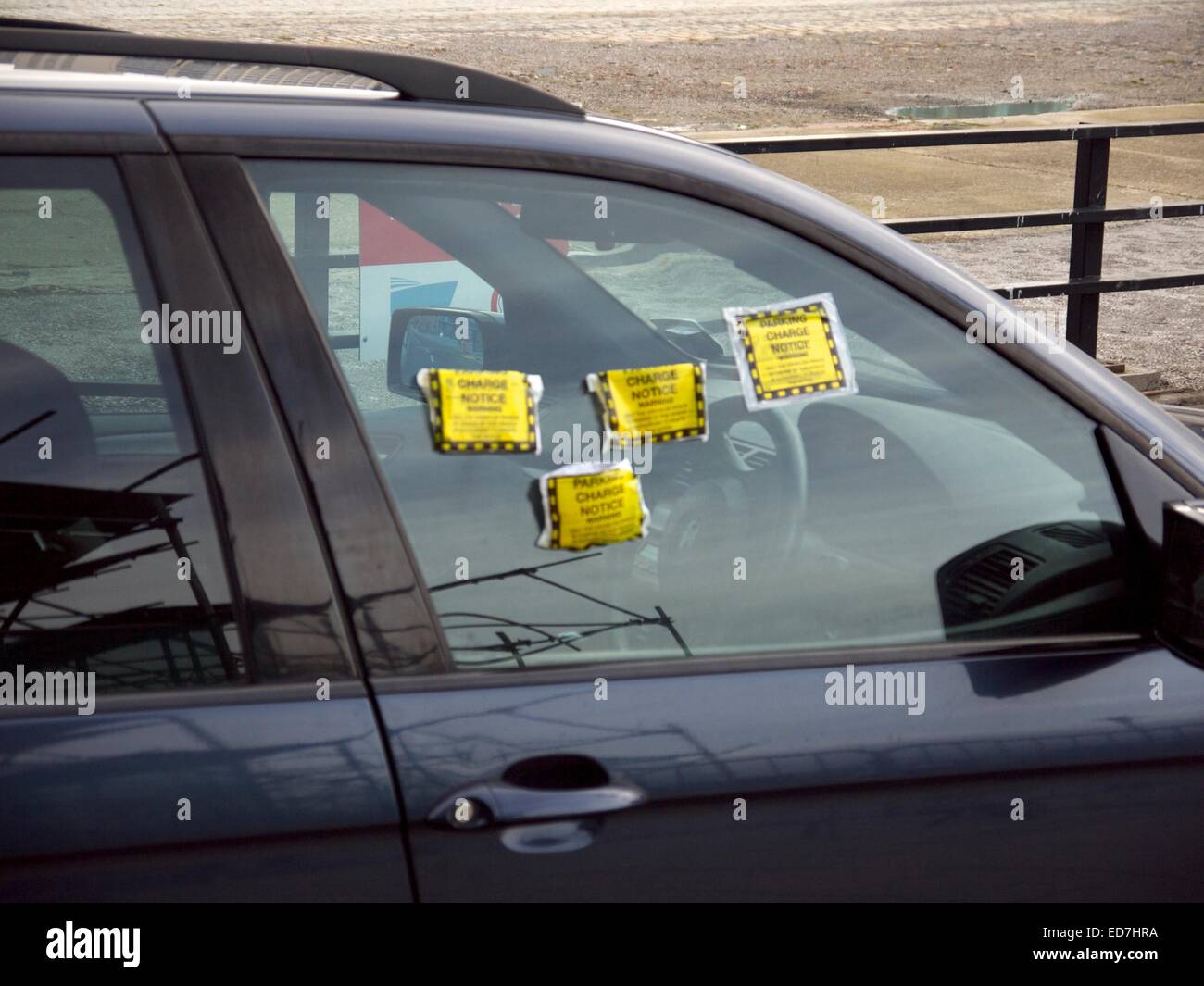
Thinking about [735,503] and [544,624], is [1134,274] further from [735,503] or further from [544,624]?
[544,624]

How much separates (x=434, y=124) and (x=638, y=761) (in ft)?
2.68

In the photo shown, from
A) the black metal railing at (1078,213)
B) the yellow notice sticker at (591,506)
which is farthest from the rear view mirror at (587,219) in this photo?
the black metal railing at (1078,213)

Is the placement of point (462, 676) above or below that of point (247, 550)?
below

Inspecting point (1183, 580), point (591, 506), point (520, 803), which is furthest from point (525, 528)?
point (1183, 580)

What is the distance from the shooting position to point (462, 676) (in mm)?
1539

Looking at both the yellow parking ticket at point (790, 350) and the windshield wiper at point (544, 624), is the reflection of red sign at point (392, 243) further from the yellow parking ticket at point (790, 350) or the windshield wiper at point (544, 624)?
the windshield wiper at point (544, 624)

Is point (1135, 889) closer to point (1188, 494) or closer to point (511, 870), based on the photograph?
point (1188, 494)

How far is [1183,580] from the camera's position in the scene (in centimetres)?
171

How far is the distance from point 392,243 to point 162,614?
0.62 meters

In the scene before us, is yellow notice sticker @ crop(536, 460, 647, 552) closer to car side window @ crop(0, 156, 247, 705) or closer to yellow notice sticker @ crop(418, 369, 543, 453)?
yellow notice sticker @ crop(418, 369, 543, 453)

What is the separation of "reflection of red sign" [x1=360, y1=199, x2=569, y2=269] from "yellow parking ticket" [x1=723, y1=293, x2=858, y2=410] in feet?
0.92

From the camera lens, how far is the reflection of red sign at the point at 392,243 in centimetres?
173
